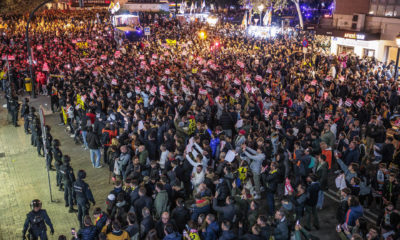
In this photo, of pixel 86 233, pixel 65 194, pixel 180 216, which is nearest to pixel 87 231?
pixel 86 233

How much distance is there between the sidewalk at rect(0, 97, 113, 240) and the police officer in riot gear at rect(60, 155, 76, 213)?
237 millimetres

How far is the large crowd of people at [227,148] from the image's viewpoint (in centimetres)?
718

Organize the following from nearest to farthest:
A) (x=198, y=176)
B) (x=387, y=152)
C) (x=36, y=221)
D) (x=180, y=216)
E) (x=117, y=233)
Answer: (x=117, y=233) → (x=180, y=216) → (x=36, y=221) → (x=198, y=176) → (x=387, y=152)

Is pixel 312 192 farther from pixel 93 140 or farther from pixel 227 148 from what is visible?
pixel 93 140

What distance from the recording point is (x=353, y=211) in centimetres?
711

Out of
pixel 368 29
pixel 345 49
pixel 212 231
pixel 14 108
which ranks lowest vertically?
pixel 14 108

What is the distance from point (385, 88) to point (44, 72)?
61.5 ft

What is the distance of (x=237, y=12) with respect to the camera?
257 feet

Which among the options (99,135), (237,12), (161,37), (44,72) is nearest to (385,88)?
(99,135)

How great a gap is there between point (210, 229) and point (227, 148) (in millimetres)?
3436

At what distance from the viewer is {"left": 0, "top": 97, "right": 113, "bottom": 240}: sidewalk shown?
9.39 m

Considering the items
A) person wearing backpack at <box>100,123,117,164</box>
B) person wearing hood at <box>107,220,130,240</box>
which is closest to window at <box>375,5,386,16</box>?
person wearing backpack at <box>100,123,117,164</box>

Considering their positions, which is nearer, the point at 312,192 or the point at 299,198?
the point at 299,198

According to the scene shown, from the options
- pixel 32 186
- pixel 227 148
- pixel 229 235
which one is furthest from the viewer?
pixel 32 186
